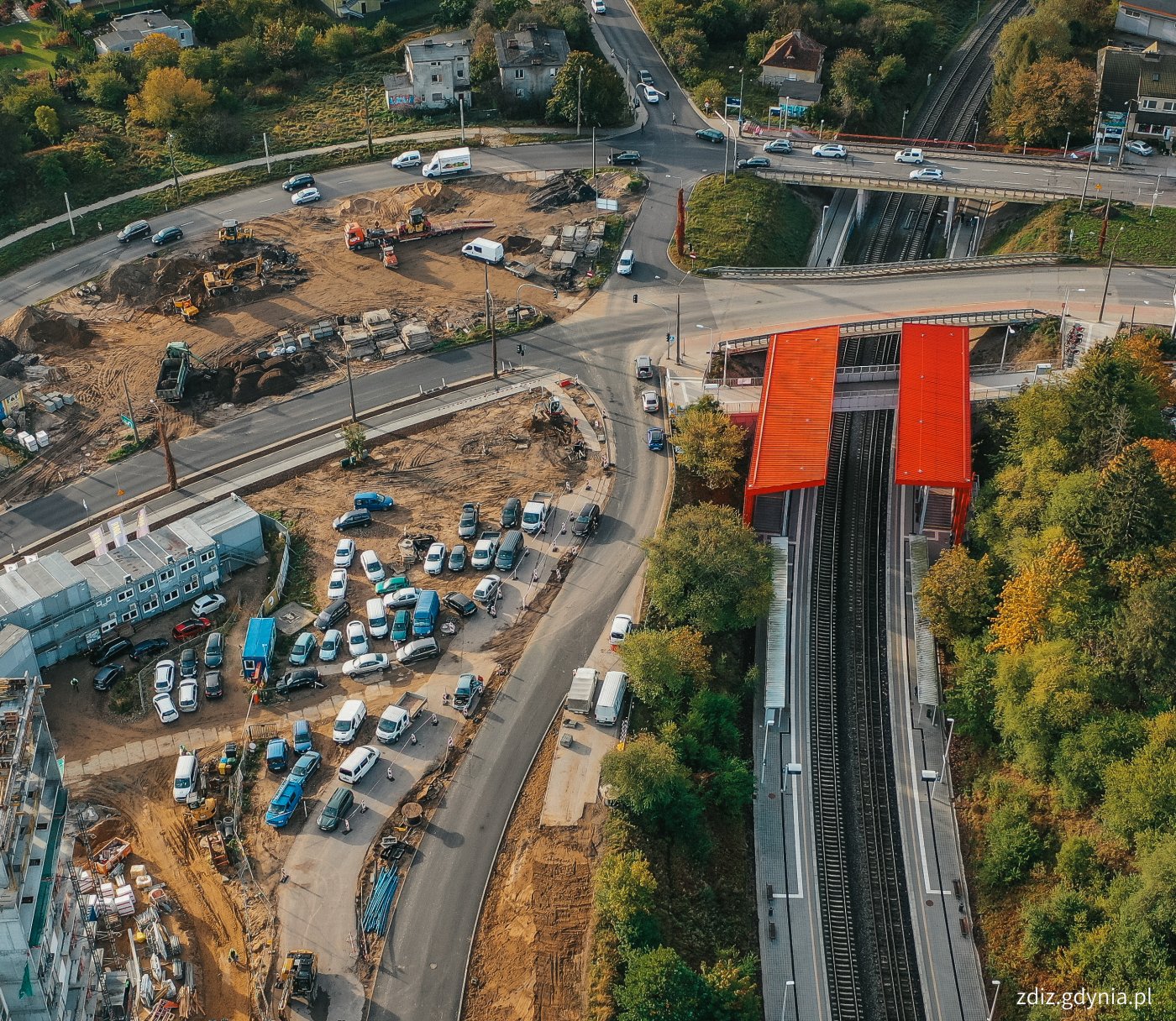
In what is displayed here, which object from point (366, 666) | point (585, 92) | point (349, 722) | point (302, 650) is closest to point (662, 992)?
point (349, 722)

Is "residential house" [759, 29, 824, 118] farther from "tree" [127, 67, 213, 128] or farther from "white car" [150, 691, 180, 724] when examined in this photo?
"white car" [150, 691, 180, 724]

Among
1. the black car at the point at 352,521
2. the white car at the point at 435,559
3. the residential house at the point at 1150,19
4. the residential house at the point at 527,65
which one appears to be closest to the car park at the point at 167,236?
the residential house at the point at 527,65

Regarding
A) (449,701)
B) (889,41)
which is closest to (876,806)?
Answer: (449,701)

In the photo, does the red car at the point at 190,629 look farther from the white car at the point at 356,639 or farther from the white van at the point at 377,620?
the white van at the point at 377,620

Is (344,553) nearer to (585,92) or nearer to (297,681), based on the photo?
(297,681)

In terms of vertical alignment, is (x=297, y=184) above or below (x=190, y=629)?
above

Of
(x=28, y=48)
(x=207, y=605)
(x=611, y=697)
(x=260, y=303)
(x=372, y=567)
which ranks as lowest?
(x=611, y=697)

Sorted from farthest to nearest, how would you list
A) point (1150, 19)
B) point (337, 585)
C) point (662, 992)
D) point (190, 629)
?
point (1150, 19) → point (337, 585) → point (190, 629) → point (662, 992)
